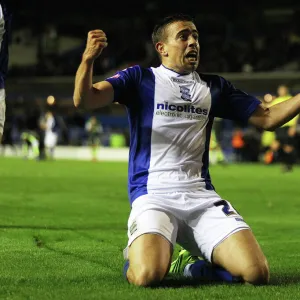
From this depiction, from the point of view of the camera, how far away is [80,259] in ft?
23.8

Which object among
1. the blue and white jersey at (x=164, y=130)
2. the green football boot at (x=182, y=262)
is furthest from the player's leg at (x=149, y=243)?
the green football boot at (x=182, y=262)

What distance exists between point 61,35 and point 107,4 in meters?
4.77

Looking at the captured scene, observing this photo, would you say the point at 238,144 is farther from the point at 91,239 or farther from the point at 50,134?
the point at 91,239

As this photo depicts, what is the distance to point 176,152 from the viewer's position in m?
6.40

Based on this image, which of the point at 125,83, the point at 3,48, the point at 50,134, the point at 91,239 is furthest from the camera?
the point at 50,134

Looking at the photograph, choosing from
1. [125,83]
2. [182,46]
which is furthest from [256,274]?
[182,46]

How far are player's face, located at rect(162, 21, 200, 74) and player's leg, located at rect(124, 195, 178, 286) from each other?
1097 millimetres

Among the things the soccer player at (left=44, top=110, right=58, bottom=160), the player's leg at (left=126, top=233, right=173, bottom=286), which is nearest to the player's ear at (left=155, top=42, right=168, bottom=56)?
the player's leg at (left=126, top=233, right=173, bottom=286)

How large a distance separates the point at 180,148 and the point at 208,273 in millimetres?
964

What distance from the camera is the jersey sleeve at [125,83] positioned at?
6.24 metres

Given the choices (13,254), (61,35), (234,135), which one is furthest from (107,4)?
(13,254)

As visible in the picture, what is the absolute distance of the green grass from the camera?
566cm

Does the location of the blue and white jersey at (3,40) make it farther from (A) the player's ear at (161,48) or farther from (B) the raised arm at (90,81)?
(B) the raised arm at (90,81)

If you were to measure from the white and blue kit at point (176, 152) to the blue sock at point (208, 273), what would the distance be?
10cm
